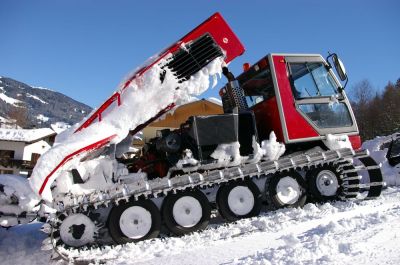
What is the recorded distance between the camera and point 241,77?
8273 millimetres

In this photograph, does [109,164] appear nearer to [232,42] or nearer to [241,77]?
[232,42]

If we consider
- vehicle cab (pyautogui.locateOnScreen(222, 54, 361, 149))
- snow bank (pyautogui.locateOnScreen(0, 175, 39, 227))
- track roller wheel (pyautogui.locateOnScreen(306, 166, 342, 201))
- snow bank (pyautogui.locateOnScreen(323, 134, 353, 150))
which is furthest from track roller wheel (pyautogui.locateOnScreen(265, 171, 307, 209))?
snow bank (pyautogui.locateOnScreen(0, 175, 39, 227))

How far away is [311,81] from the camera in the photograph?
7.53m

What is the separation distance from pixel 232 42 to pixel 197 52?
2.02 ft

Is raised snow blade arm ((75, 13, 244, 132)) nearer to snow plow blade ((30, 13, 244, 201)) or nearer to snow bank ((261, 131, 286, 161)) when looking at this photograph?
snow plow blade ((30, 13, 244, 201))

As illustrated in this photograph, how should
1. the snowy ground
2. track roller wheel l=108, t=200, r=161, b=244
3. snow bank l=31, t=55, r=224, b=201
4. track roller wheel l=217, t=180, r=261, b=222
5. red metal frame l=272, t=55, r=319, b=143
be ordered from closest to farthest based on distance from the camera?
1. the snowy ground
2. snow bank l=31, t=55, r=224, b=201
3. track roller wheel l=108, t=200, r=161, b=244
4. track roller wheel l=217, t=180, r=261, b=222
5. red metal frame l=272, t=55, r=319, b=143

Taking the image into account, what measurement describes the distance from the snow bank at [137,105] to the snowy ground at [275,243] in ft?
4.88

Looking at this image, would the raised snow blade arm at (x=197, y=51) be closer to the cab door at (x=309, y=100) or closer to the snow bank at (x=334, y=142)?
the cab door at (x=309, y=100)

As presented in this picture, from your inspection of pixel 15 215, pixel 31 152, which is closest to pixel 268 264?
pixel 15 215

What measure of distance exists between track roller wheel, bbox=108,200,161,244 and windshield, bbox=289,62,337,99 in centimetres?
A: 348

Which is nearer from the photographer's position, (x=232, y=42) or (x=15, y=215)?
(x=15, y=215)

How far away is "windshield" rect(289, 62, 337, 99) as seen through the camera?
24.1ft

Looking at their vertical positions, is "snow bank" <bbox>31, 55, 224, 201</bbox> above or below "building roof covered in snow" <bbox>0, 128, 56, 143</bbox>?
below

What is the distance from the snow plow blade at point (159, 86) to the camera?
5.78m
